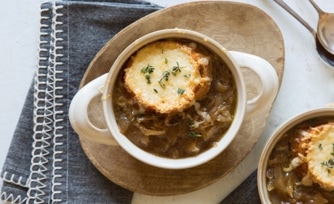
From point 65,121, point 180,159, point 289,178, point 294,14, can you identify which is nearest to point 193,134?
point 180,159

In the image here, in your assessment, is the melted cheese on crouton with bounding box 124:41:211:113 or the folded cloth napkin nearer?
the melted cheese on crouton with bounding box 124:41:211:113

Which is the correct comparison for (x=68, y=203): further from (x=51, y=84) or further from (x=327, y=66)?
(x=327, y=66)

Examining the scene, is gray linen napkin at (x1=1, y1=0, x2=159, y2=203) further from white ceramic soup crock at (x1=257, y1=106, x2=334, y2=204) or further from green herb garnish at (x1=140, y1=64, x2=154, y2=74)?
white ceramic soup crock at (x1=257, y1=106, x2=334, y2=204)

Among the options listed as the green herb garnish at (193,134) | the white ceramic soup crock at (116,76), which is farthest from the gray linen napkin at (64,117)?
the green herb garnish at (193,134)

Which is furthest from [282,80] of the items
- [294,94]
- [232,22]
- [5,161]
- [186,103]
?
[5,161]

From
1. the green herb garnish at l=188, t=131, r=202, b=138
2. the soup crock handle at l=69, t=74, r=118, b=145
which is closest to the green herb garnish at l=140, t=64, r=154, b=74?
the soup crock handle at l=69, t=74, r=118, b=145

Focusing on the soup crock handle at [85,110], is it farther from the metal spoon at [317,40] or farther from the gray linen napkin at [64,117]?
the metal spoon at [317,40]
